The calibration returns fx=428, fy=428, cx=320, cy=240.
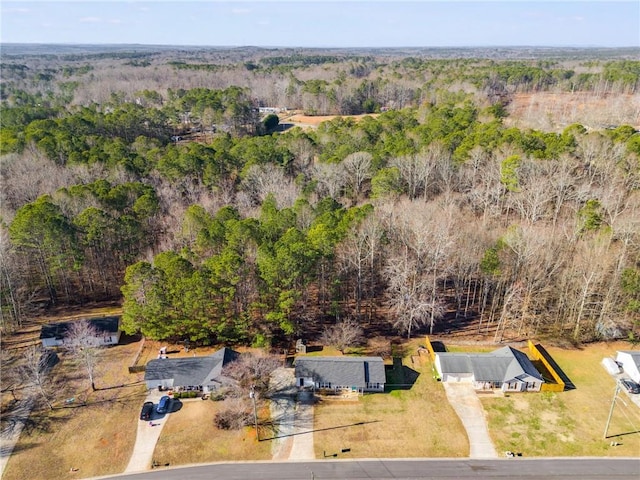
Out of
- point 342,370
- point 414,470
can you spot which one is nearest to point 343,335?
point 342,370

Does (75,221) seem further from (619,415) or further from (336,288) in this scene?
(619,415)

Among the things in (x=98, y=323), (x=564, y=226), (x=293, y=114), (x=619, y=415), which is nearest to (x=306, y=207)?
(x=98, y=323)

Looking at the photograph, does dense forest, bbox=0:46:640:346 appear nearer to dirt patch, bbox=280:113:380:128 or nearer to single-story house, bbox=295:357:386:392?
single-story house, bbox=295:357:386:392

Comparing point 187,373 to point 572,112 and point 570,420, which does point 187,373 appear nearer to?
point 570,420

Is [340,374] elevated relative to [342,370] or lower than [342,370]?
lower

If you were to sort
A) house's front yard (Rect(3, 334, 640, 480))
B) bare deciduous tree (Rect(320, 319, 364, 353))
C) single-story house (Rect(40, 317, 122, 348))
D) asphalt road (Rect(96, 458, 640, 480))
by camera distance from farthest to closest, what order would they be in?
1. single-story house (Rect(40, 317, 122, 348))
2. bare deciduous tree (Rect(320, 319, 364, 353))
3. house's front yard (Rect(3, 334, 640, 480))
4. asphalt road (Rect(96, 458, 640, 480))

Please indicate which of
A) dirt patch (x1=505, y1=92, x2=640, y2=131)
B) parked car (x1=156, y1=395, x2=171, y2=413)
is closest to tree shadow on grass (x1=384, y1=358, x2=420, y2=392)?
parked car (x1=156, y1=395, x2=171, y2=413)
